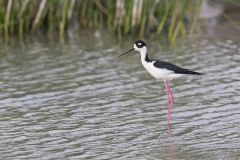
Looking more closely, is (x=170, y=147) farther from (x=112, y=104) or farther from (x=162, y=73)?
(x=112, y=104)

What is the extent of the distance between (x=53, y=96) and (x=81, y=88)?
54cm

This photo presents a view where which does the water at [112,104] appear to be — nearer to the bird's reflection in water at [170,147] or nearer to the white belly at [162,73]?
the bird's reflection in water at [170,147]

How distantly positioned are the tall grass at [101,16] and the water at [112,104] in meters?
0.50

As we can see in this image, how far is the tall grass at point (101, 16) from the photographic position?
12109mm

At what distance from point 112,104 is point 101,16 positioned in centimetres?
511

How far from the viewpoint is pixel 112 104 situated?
27.9 ft

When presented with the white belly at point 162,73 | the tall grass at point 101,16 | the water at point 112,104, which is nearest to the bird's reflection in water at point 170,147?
the water at point 112,104

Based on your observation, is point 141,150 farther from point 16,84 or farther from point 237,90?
point 16,84

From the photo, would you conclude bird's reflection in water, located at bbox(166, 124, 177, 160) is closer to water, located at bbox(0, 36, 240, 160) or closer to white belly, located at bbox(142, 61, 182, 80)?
water, located at bbox(0, 36, 240, 160)

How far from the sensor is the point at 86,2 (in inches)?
510

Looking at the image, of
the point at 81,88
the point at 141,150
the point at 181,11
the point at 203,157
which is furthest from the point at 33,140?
the point at 181,11

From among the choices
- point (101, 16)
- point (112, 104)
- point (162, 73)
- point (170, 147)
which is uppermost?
point (101, 16)

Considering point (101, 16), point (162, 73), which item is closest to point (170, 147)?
point (162, 73)

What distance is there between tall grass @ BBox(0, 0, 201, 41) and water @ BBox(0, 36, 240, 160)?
0.50m
